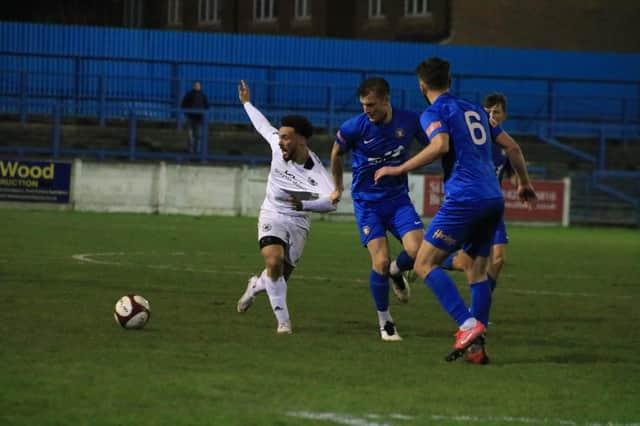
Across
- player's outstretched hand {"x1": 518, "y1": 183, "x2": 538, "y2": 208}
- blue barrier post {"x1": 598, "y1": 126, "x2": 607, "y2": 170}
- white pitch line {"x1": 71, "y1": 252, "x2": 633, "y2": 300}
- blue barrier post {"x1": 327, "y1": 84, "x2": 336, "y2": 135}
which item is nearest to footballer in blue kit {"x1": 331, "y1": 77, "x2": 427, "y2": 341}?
player's outstretched hand {"x1": 518, "y1": 183, "x2": 538, "y2": 208}

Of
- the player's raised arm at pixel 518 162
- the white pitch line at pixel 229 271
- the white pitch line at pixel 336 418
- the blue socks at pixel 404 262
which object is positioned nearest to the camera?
the white pitch line at pixel 336 418

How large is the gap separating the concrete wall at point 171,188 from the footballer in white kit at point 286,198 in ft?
61.9

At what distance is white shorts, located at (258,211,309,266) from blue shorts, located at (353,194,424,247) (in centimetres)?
51

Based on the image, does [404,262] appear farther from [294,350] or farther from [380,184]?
[294,350]

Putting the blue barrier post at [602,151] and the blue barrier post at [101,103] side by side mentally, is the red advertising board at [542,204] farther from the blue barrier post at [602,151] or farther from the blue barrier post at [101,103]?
the blue barrier post at [101,103]

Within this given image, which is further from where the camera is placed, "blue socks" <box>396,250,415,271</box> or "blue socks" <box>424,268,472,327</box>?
"blue socks" <box>396,250,415,271</box>

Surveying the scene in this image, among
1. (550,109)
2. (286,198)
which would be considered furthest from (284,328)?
(550,109)

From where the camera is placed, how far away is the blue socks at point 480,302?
31.3ft

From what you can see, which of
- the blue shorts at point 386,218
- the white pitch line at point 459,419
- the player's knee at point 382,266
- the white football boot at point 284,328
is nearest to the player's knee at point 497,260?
the blue shorts at point 386,218

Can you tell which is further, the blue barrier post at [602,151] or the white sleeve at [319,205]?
the blue barrier post at [602,151]

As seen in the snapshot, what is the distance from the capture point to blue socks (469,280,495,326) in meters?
Result: 9.55

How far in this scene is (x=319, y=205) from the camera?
34.8 ft

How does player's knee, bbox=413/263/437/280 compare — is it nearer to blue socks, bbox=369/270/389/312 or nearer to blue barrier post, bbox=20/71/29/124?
blue socks, bbox=369/270/389/312

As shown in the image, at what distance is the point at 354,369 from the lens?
8.73m
